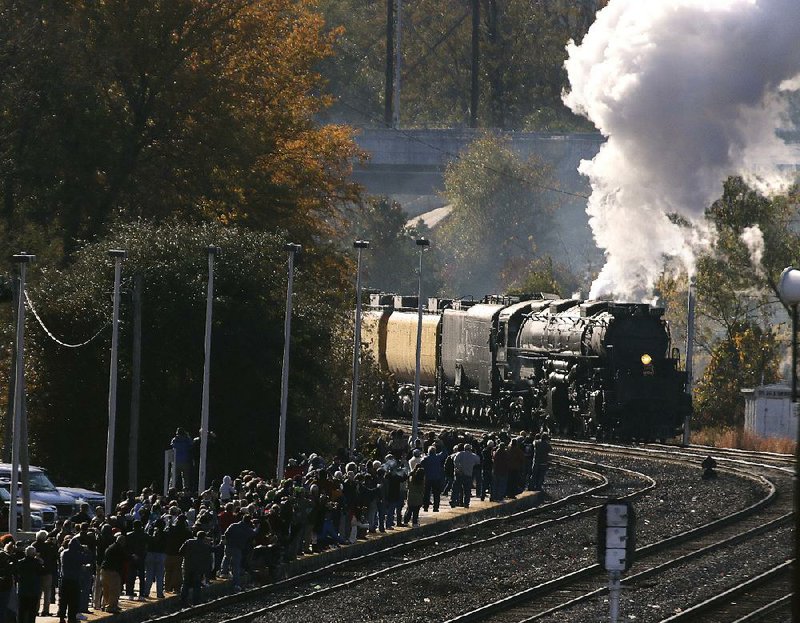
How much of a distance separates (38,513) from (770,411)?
28325mm

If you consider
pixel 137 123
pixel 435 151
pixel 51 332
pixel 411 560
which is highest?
pixel 435 151

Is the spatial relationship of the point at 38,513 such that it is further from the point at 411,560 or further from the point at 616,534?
the point at 616,534

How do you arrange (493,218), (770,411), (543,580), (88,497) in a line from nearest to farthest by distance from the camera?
(543,580) < (88,497) < (770,411) < (493,218)

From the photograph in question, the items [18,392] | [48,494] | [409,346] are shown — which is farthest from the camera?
[409,346]

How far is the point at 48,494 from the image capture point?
35.4 m

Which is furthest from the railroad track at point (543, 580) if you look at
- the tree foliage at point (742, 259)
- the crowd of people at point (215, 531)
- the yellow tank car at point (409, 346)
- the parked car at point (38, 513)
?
the tree foliage at point (742, 259)

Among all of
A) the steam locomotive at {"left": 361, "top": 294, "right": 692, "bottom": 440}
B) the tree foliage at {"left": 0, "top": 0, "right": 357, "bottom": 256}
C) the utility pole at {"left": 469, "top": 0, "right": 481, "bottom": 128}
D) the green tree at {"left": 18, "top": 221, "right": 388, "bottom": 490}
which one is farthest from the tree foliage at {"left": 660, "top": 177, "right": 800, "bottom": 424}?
the utility pole at {"left": 469, "top": 0, "right": 481, "bottom": 128}

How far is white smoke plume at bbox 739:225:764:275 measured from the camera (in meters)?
66.8

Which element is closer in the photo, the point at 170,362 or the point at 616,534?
the point at 616,534

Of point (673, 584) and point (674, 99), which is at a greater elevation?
point (674, 99)

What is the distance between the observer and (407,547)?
33.6m

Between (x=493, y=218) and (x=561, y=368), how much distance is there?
7784cm

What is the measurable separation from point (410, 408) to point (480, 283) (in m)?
71.1

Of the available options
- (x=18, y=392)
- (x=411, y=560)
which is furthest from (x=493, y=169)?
(x=411, y=560)
